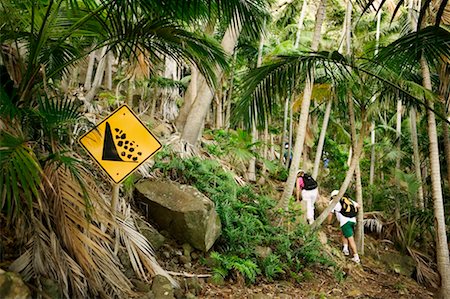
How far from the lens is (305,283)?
16.7ft

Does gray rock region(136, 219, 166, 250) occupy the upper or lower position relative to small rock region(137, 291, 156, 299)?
upper

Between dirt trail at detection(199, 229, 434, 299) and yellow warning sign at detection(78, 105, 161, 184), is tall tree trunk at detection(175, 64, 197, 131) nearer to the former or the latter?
dirt trail at detection(199, 229, 434, 299)

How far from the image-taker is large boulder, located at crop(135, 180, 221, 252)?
4.36 meters

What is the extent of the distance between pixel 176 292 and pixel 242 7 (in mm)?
2807

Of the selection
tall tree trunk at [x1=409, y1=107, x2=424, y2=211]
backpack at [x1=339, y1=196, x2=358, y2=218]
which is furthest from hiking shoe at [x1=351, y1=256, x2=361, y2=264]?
tall tree trunk at [x1=409, y1=107, x2=424, y2=211]

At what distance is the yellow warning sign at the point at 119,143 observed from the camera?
290 centimetres

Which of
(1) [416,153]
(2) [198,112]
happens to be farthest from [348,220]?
(2) [198,112]

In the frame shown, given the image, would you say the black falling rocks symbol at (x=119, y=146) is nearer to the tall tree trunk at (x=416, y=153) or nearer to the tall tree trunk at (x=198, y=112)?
the tall tree trunk at (x=198, y=112)

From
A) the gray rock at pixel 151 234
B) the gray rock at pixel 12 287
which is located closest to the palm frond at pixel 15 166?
the gray rock at pixel 12 287

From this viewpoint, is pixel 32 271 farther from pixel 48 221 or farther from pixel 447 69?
pixel 447 69

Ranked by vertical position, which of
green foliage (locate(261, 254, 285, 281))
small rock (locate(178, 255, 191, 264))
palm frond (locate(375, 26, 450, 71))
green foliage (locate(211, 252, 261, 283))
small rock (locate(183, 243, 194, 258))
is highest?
palm frond (locate(375, 26, 450, 71))

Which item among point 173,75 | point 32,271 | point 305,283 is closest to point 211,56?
point 32,271

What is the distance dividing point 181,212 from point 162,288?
1.24m

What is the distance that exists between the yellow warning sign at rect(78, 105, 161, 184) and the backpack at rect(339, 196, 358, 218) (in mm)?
5151
